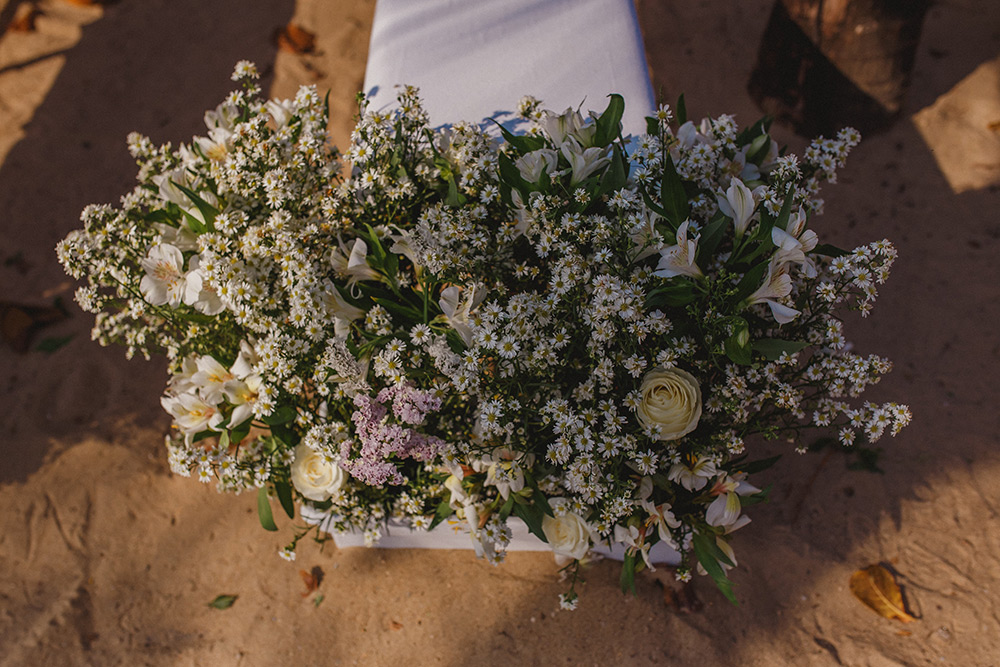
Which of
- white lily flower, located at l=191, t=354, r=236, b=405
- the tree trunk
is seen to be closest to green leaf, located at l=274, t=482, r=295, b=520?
white lily flower, located at l=191, t=354, r=236, b=405

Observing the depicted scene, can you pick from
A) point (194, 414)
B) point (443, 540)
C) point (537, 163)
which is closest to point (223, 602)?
point (443, 540)

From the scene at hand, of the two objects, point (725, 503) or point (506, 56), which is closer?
point (725, 503)

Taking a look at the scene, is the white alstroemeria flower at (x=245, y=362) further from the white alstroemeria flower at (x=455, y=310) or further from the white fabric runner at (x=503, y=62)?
the white fabric runner at (x=503, y=62)

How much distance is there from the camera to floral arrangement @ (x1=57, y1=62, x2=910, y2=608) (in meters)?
1.44

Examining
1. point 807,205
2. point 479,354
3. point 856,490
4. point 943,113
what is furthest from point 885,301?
point 479,354

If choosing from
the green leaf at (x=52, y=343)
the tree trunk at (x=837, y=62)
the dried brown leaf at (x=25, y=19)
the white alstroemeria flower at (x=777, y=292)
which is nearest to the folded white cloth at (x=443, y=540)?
the white alstroemeria flower at (x=777, y=292)

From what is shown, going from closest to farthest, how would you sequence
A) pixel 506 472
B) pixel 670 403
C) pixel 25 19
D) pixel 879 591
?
pixel 670 403 → pixel 506 472 → pixel 879 591 → pixel 25 19

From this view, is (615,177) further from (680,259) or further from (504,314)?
(504,314)

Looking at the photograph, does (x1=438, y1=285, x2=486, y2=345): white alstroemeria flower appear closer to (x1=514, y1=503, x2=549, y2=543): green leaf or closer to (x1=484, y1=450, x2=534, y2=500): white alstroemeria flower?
(x1=484, y1=450, x2=534, y2=500): white alstroemeria flower

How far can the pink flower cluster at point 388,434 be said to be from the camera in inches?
56.6

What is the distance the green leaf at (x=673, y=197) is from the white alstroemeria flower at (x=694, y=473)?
53cm

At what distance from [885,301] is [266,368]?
249 centimetres

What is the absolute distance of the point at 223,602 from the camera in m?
2.42

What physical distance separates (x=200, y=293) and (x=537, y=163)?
877 mm
